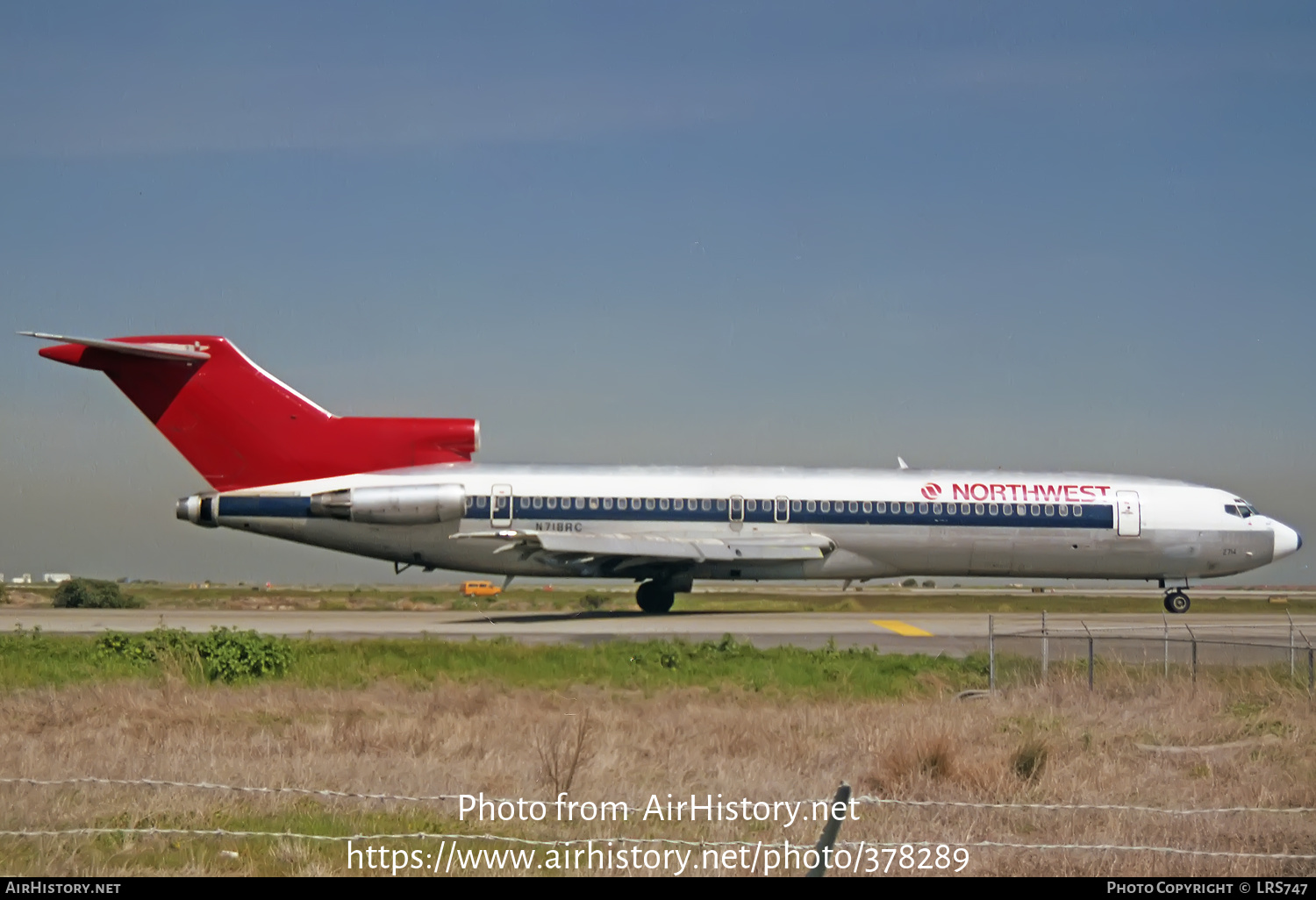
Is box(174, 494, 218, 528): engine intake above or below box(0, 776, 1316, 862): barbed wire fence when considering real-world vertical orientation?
above

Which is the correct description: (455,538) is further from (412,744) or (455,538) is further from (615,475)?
(412,744)

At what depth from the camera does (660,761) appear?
13305 millimetres

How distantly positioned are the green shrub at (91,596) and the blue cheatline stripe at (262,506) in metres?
11.0

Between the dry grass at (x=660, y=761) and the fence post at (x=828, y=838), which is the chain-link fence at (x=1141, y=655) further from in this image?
the fence post at (x=828, y=838)

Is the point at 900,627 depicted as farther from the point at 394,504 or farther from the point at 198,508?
the point at 198,508

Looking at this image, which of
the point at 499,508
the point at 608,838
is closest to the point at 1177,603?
the point at 499,508

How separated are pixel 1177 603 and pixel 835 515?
30.8ft

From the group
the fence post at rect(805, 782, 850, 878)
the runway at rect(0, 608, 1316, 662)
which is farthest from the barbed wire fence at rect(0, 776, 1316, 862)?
the runway at rect(0, 608, 1316, 662)

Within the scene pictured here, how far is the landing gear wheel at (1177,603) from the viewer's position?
3506 centimetres

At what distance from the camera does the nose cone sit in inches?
1399

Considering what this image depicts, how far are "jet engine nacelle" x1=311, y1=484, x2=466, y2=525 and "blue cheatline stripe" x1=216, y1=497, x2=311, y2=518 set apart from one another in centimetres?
34

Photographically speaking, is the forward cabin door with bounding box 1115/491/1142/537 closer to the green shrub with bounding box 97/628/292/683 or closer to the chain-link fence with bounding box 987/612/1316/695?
the chain-link fence with bounding box 987/612/1316/695

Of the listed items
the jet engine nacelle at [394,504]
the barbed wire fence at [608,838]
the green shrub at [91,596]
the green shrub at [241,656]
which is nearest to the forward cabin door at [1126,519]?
the jet engine nacelle at [394,504]
